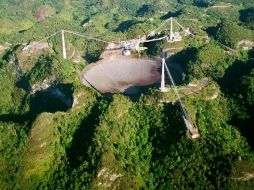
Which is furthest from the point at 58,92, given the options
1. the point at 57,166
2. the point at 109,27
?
the point at 109,27

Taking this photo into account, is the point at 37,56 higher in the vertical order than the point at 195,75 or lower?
lower

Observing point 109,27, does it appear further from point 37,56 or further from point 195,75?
point 195,75

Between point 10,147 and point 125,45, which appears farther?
point 125,45

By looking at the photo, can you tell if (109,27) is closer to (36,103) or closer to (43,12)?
(43,12)

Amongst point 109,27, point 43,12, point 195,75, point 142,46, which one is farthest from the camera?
point 43,12

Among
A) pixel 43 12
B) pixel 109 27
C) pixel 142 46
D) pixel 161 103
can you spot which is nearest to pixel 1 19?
pixel 43 12

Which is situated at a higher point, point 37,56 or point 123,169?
point 123,169

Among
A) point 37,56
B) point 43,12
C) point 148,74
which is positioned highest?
point 148,74

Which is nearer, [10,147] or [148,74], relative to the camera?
[10,147]

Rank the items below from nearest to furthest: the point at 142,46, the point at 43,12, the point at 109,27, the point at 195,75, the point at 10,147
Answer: the point at 10,147, the point at 195,75, the point at 142,46, the point at 109,27, the point at 43,12
